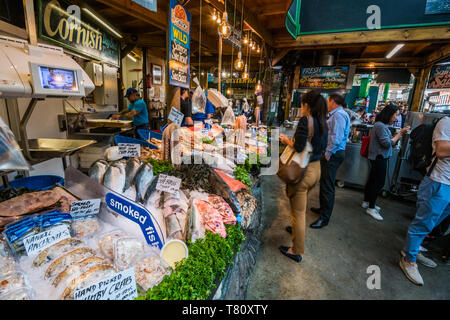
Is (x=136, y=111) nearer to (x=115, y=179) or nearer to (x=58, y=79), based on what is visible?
(x=58, y=79)

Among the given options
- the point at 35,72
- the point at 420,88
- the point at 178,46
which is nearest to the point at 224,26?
the point at 178,46

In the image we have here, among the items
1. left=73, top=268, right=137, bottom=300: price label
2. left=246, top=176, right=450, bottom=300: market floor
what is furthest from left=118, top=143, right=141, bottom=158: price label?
left=246, top=176, right=450, bottom=300: market floor

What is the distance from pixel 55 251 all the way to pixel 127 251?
41 cm

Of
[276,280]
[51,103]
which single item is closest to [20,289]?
[276,280]

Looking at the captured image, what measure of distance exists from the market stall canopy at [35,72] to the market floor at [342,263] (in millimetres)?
2977

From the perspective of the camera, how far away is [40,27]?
3.76m

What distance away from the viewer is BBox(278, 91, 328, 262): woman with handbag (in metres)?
2.69

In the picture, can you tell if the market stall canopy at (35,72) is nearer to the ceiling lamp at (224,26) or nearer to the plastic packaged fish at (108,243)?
the plastic packaged fish at (108,243)

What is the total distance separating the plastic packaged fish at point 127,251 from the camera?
133 cm

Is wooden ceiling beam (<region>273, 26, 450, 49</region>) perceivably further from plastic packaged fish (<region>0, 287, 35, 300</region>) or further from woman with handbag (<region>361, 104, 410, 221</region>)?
plastic packaged fish (<region>0, 287, 35, 300</region>)

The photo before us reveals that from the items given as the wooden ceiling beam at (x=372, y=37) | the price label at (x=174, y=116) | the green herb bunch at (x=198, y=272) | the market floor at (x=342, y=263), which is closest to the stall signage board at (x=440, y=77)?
the wooden ceiling beam at (x=372, y=37)

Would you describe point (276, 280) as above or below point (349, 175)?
below
